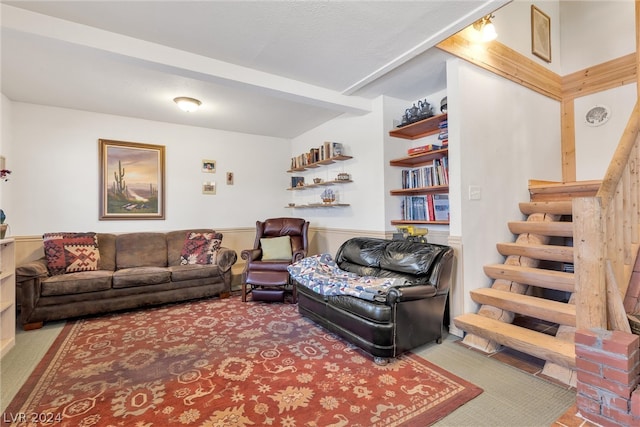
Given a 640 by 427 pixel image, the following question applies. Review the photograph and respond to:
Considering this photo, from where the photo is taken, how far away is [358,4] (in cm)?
201

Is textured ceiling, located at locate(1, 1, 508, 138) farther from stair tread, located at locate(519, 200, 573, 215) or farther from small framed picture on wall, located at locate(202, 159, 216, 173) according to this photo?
stair tread, located at locate(519, 200, 573, 215)

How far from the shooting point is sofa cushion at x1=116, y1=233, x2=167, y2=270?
386 cm

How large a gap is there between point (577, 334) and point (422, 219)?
1948 millimetres

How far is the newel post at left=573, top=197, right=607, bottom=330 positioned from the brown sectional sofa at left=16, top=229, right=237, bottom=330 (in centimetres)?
356

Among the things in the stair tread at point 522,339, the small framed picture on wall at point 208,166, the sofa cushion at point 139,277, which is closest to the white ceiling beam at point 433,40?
the stair tread at point 522,339

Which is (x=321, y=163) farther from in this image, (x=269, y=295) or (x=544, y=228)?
(x=544, y=228)

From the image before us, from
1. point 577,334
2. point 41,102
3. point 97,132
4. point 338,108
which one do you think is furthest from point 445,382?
point 41,102

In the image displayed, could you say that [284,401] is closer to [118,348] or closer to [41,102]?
[118,348]

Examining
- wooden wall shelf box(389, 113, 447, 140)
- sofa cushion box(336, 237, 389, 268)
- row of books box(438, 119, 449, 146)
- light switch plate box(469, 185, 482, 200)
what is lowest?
sofa cushion box(336, 237, 389, 268)

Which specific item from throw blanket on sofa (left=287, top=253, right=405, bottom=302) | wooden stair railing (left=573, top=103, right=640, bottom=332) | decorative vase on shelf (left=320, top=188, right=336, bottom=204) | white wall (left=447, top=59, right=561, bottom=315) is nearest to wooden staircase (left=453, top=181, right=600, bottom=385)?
white wall (left=447, top=59, right=561, bottom=315)

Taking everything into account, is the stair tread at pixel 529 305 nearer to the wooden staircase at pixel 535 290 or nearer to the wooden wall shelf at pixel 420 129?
the wooden staircase at pixel 535 290

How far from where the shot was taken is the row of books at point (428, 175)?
313 cm

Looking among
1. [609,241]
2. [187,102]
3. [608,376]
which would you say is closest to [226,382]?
[608,376]

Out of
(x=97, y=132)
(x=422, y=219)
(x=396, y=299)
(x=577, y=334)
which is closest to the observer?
(x=577, y=334)
